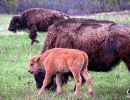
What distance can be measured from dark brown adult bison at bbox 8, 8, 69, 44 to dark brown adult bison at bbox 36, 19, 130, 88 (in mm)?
10499

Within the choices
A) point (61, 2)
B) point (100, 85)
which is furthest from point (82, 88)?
point (61, 2)

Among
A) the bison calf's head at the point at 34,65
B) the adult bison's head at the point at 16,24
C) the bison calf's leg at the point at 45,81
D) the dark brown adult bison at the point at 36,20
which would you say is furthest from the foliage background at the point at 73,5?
the bison calf's leg at the point at 45,81

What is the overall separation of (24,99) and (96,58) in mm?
2069

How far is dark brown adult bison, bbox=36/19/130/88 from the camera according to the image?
32.8ft

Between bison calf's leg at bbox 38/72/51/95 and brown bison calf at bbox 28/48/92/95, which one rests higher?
brown bison calf at bbox 28/48/92/95

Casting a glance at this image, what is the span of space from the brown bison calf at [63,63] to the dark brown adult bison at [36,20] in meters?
11.4

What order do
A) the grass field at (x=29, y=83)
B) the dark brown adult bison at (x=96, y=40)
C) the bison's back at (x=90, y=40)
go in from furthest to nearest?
the bison's back at (x=90, y=40), the dark brown adult bison at (x=96, y=40), the grass field at (x=29, y=83)

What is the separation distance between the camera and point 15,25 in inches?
914

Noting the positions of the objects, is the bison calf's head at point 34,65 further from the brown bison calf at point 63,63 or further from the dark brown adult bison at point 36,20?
the dark brown adult bison at point 36,20

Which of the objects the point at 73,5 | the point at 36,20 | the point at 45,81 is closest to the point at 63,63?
the point at 45,81

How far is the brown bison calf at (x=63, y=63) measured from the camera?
9086 mm

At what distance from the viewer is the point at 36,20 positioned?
2183 cm

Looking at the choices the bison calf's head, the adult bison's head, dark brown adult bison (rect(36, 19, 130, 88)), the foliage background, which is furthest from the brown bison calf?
the foliage background

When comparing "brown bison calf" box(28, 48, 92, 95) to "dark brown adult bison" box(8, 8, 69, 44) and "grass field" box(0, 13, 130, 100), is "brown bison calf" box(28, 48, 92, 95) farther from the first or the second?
"dark brown adult bison" box(8, 8, 69, 44)
